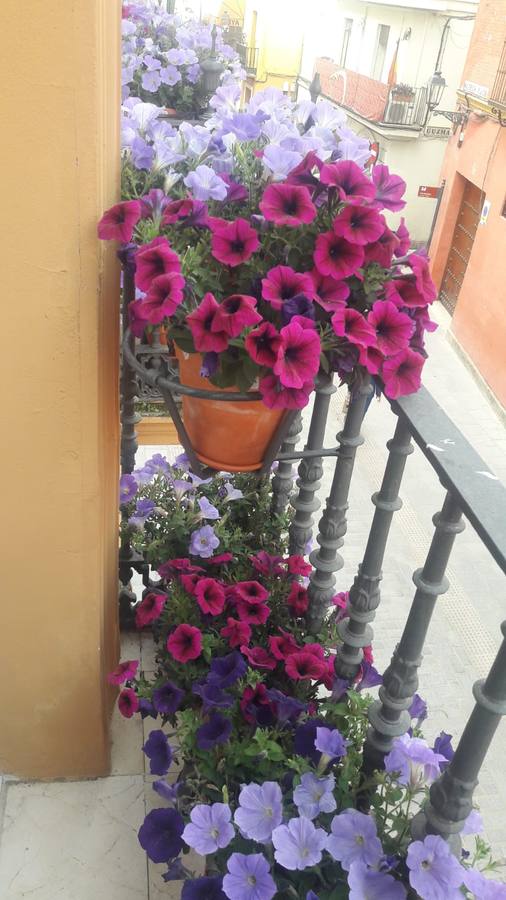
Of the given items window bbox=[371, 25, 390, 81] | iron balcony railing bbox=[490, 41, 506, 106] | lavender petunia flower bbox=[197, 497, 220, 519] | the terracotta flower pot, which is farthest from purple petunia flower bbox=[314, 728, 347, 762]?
window bbox=[371, 25, 390, 81]

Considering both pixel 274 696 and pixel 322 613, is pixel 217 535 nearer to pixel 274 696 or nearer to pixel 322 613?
pixel 322 613

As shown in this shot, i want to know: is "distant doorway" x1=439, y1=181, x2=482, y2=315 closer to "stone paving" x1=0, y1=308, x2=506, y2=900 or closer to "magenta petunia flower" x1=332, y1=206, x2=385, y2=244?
"stone paving" x1=0, y1=308, x2=506, y2=900

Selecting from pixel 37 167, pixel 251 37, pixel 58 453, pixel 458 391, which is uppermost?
pixel 37 167

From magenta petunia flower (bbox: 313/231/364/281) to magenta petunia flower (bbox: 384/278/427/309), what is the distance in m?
0.07

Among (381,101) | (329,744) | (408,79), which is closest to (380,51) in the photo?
(408,79)

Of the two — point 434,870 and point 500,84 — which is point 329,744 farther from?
point 500,84

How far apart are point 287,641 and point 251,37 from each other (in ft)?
77.6

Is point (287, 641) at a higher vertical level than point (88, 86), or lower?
lower

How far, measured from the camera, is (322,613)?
1837mm

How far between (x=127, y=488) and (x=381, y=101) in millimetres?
16988

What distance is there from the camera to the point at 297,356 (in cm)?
111

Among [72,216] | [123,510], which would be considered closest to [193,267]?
[72,216]

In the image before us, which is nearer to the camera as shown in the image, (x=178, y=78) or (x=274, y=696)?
(x=274, y=696)

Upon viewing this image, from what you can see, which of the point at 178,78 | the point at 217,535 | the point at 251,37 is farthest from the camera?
the point at 251,37
